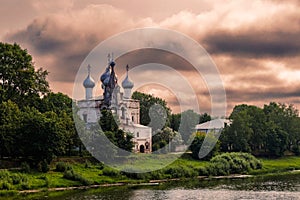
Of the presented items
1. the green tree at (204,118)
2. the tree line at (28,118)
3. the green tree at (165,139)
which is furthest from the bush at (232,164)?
the green tree at (204,118)

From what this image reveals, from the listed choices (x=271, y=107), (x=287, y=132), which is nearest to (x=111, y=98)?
(x=287, y=132)

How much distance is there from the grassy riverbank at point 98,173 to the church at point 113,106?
23.0 ft

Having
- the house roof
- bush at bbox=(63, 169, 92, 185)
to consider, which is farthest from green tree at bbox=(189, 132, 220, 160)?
the house roof

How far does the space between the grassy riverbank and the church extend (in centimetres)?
702

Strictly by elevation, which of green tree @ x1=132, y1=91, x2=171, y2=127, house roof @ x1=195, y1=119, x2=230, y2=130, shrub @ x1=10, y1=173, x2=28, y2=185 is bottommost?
shrub @ x1=10, y1=173, x2=28, y2=185

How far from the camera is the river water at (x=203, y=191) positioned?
125ft

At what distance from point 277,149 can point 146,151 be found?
16.6 m

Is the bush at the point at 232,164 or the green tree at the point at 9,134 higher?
the green tree at the point at 9,134

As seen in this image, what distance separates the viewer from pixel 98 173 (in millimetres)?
48281

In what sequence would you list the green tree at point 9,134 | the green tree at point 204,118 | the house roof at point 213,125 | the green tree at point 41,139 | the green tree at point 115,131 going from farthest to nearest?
1. the green tree at point 204,118
2. the house roof at point 213,125
3. the green tree at point 115,131
4. the green tree at point 9,134
5. the green tree at point 41,139

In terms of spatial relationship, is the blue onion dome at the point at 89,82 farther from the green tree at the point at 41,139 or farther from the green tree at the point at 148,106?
the green tree at the point at 41,139

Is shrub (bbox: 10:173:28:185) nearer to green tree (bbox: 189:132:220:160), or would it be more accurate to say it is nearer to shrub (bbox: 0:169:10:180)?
shrub (bbox: 0:169:10:180)

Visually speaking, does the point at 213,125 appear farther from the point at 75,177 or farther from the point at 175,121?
the point at 75,177

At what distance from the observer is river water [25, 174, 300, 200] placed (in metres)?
38.1
